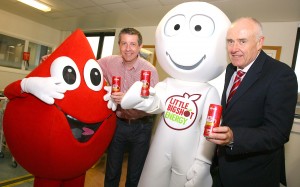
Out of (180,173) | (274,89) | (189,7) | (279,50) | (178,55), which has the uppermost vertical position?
(279,50)

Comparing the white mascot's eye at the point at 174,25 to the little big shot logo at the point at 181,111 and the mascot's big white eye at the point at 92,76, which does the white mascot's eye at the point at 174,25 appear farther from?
the mascot's big white eye at the point at 92,76

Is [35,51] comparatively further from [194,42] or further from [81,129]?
[194,42]

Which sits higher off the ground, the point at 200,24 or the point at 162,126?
the point at 200,24

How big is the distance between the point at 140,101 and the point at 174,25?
27.0 inches

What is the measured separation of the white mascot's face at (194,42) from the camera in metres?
1.71

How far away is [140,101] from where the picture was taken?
1597 millimetres

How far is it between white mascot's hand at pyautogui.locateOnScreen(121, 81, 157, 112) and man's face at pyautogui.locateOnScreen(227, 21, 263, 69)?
0.62 m

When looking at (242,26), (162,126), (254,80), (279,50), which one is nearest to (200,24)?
(242,26)

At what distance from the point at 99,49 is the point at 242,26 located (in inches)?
254

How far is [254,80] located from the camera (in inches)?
56.6

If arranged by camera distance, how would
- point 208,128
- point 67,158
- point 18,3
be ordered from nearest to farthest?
1. point 208,128
2. point 67,158
3. point 18,3

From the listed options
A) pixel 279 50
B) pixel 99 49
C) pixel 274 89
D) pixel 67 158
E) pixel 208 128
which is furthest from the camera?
pixel 99 49

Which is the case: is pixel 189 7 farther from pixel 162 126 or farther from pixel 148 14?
pixel 148 14

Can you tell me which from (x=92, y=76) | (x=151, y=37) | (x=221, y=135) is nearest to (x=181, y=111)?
(x=221, y=135)
